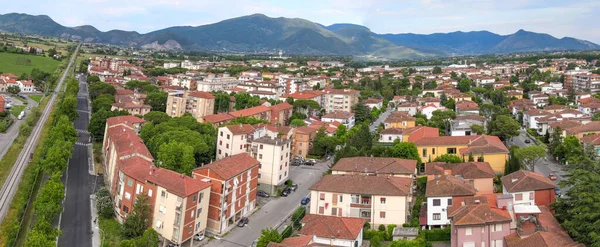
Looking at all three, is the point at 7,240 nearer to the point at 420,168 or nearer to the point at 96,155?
the point at 96,155

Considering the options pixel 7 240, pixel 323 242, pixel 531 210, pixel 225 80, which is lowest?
pixel 7 240

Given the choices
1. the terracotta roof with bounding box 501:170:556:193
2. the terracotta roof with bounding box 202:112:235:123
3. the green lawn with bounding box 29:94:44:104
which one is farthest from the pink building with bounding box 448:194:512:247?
the green lawn with bounding box 29:94:44:104

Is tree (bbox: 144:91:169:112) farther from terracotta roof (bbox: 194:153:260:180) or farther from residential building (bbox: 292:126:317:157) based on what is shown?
terracotta roof (bbox: 194:153:260:180)

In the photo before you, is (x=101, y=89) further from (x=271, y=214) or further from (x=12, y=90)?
(x=271, y=214)

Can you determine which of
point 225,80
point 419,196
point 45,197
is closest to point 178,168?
point 45,197

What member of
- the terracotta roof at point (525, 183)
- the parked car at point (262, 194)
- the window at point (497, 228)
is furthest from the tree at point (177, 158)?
the terracotta roof at point (525, 183)

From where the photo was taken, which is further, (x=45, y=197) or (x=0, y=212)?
(x=0, y=212)
